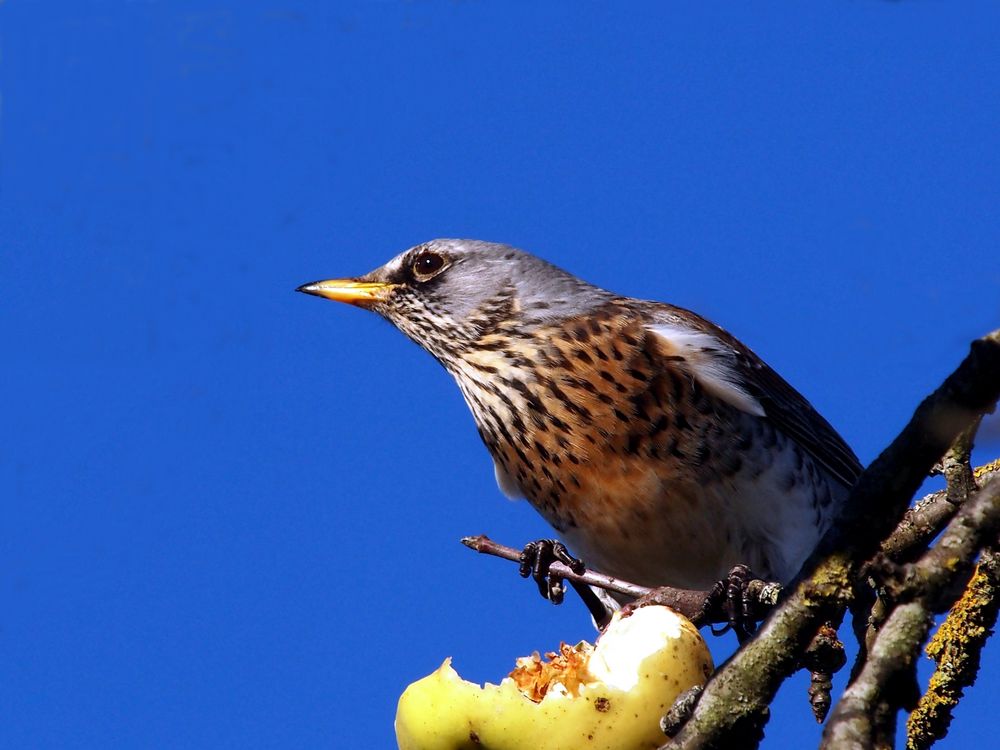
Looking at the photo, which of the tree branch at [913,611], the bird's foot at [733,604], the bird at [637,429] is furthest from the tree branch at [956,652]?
the bird at [637,429]

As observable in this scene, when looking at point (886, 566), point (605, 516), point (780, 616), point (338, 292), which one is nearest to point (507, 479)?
point (605, 516)

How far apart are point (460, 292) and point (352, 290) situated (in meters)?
0.55

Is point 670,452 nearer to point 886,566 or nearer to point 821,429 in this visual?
point 821,429

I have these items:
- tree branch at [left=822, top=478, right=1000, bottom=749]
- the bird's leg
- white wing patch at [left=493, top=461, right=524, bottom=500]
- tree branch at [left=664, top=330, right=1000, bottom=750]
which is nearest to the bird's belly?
white wing patch at [left=493, top=461, right=524, bottom=500]

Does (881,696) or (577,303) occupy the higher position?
(577,303)

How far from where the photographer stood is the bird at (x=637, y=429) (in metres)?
5.55

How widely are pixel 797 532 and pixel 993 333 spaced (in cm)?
319

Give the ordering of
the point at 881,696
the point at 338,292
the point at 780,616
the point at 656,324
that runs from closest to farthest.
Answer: the point at 881,696 → the point at 780,616 → the point at 656,324 → the point at 338,292

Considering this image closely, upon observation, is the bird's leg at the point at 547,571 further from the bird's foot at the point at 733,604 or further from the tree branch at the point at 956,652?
the tree branch at the point at 956,652

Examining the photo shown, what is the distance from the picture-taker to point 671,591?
391 cm

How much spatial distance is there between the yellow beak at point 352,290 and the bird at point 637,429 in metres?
0.01

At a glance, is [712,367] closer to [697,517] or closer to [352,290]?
[697,517]

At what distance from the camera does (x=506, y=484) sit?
6.18 metres

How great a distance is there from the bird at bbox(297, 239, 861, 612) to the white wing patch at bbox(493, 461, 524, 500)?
11 mm
